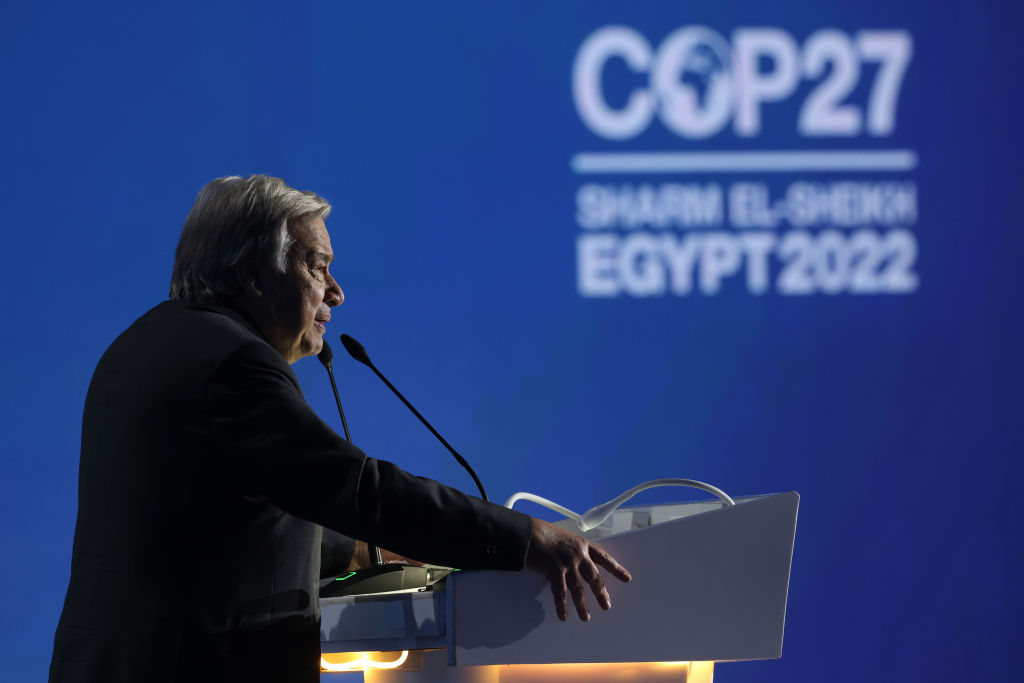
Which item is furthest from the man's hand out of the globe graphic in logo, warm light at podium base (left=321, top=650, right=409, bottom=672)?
the globe graphic in logo

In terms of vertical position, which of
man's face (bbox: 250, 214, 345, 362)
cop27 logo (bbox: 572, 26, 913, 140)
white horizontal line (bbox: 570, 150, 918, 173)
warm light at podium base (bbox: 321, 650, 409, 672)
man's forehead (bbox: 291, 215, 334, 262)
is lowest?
warm light at podium base (bbox: 321, 650, 409, 672)

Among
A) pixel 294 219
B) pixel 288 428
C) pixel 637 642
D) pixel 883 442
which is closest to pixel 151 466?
pixel 288 428

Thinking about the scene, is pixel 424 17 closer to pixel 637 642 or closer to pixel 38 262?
pixel 38 262

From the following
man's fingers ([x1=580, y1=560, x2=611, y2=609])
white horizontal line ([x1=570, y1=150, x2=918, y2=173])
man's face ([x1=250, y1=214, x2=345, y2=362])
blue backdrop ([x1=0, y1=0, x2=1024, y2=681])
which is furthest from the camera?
white horizontal line ([x1=570, y1=150, x2=918, y2=173])

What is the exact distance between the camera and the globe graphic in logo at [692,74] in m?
2.96

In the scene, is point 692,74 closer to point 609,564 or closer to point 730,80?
point 730,80

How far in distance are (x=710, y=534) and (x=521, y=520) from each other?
0.20 meters

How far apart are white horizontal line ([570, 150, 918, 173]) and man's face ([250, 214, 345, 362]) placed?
5.32 feet

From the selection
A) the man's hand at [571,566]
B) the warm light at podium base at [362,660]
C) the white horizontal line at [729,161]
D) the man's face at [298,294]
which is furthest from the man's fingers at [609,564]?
the white horizontal line at [729,161]

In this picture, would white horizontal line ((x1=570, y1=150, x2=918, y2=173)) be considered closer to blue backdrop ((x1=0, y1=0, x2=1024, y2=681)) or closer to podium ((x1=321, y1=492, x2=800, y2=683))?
blue backdrop ((x1=0, y1=0, x2=1024, y2=681))

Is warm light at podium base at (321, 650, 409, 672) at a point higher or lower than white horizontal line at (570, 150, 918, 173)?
lower

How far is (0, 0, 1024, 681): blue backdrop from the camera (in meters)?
2.77

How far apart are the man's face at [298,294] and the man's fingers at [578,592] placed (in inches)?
20.3

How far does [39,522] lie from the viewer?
8.78ft
